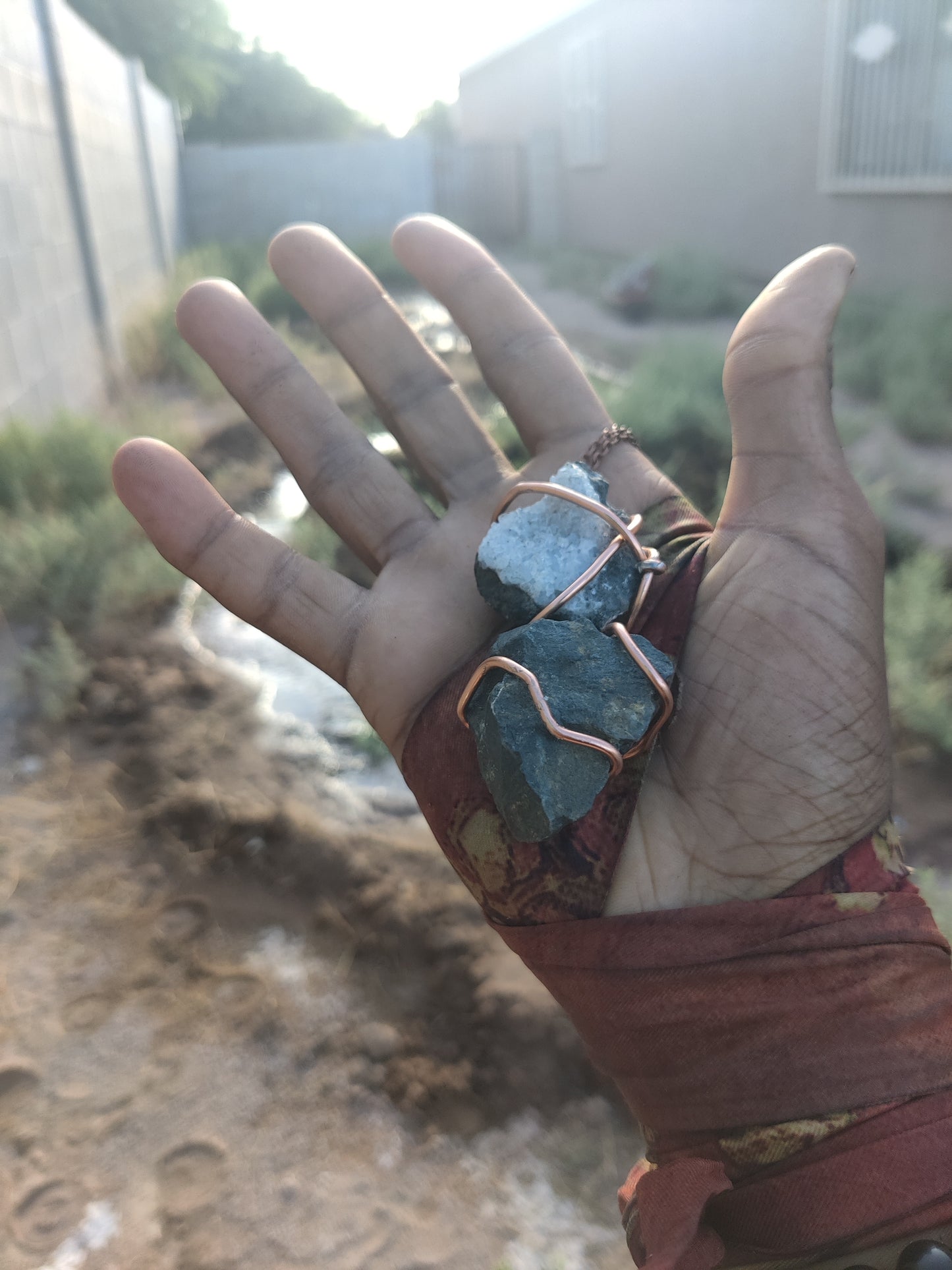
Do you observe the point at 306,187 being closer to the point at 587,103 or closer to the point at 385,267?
A: the point at 587,103

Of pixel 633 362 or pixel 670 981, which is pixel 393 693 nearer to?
pixel 670 981

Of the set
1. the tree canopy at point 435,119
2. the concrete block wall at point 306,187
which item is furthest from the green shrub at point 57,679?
the tree canopy at point 435,119

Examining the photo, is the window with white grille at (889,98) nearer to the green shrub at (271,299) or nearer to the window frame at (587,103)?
the green shrub at (271,299)

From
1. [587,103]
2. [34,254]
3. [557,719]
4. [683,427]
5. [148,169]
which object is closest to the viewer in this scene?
[557,719]

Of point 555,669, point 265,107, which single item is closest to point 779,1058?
point 555,669

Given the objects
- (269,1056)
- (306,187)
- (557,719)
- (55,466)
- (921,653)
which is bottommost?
(269,1056)

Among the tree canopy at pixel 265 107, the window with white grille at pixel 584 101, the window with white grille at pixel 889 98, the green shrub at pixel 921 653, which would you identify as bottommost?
the green shrub at pixel 921 653
